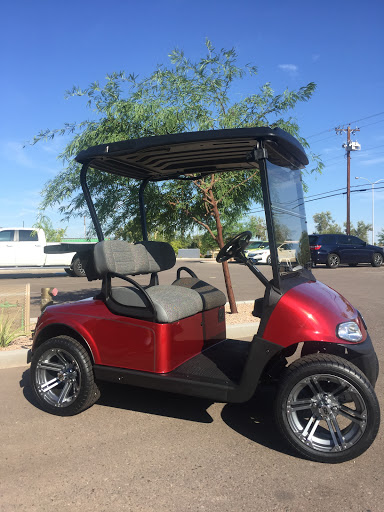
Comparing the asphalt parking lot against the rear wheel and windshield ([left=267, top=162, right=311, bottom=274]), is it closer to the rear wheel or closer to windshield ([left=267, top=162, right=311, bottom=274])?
windshield ([left=267, top=162, right=311, bottom=274])

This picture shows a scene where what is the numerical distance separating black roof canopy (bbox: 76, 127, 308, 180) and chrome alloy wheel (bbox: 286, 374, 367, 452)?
164 centimetres

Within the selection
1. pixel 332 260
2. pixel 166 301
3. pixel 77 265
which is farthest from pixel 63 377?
pixel 332 260

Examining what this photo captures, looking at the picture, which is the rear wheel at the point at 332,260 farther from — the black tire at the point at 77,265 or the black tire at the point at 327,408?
the black tire at the point at 327,408

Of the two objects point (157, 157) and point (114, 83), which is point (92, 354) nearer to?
point (157, 157)

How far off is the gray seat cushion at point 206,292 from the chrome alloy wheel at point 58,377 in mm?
1265

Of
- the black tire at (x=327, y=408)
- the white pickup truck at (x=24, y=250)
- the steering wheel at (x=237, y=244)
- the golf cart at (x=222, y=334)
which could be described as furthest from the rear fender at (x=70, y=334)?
the white pickup truck at (x=24, y=250)

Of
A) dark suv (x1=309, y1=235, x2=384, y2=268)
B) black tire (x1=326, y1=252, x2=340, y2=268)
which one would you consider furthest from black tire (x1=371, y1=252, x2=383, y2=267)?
black tire (x1=326, y1=252, x2=340, y2=268)

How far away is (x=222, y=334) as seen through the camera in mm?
4340

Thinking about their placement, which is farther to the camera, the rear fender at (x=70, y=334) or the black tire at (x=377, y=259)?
the black tire at (x=377, y=259)

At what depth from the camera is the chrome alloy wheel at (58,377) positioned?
3590mm

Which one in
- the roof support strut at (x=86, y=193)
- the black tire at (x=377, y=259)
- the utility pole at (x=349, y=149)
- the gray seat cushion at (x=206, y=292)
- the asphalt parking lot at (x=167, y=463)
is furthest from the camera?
the utility pole at (x=349, y=149)

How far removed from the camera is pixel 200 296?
3.94 m

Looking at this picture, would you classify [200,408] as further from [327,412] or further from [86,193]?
[86,193]

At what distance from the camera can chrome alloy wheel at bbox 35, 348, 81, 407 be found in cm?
359
